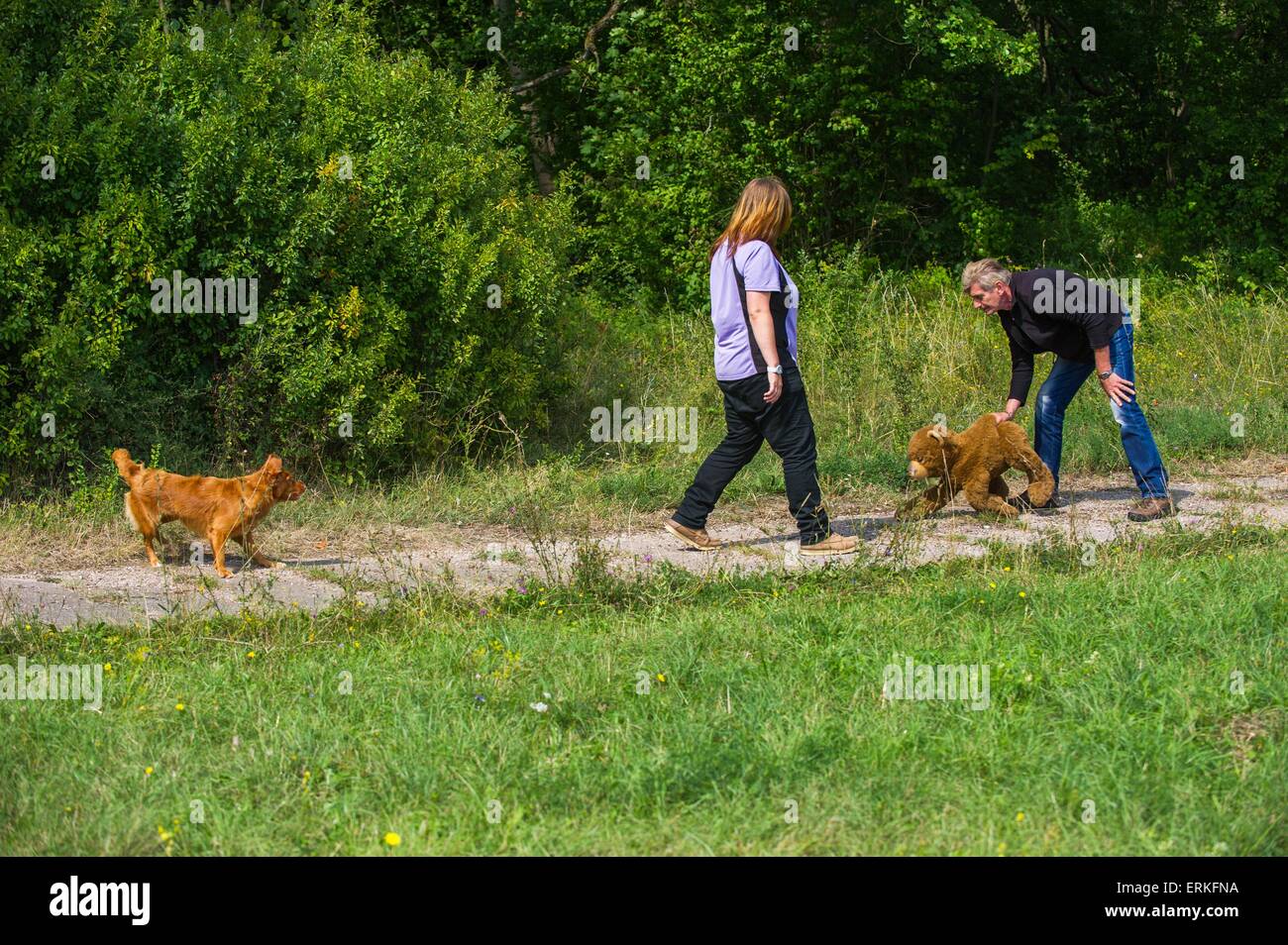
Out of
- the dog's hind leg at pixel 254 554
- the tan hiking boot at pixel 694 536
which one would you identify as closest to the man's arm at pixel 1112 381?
the tan hiking boot at pixel 694 536

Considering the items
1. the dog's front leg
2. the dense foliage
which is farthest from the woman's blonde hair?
the dog's front leg

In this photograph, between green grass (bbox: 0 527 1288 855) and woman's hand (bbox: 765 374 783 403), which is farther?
woman's hand (bbox: 765 374 783 403)

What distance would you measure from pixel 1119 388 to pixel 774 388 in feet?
7.69

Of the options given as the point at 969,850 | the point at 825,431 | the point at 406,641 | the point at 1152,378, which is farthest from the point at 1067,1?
the point at 969,850

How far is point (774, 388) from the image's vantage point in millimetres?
7695

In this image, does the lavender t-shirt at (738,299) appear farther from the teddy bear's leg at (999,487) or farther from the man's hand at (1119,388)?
the man's hand at (1119,388)

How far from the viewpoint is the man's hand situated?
852 centimetres

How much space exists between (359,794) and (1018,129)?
17.1m

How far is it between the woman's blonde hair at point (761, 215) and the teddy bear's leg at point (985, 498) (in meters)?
2.13

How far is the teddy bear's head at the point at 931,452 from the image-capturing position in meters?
8.55

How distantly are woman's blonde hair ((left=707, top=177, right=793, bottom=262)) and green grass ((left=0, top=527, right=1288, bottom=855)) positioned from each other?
6.56ft

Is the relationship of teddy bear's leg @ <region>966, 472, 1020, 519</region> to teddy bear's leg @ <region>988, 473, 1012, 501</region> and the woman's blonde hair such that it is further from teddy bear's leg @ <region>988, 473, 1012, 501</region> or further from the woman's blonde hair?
the woman's blonde hair

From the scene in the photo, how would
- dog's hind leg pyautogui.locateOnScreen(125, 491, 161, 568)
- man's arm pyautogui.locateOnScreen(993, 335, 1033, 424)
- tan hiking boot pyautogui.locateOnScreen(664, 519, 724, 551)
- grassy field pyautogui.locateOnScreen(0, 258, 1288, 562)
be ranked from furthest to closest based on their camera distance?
grassy field pyautogui.locateOnScreen(0, 258, 1288, 562) < man's arm pyautogui.locateOnScreen(993, 335, 1033, 424) < tan hiking boot pyautogui.locateOnScreen(664, 519, 724, 551) < dog's hind leg pyautogui.locateOnScreen(125, 491, 161, 568)

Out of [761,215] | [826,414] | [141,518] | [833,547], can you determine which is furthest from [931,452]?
[141,518]
